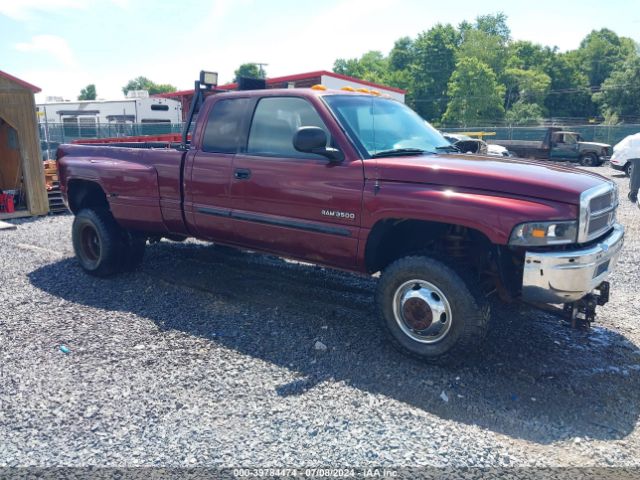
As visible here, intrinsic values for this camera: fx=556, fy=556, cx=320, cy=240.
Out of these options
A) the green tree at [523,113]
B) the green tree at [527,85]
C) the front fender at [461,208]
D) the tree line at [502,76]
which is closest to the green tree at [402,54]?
the tree line at [502,76]

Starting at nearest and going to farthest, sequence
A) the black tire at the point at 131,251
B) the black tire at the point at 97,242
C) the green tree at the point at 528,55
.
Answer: the black tire at the point at 97,242, the black tire at the point at 131,251, the green tree at the point at 528,55

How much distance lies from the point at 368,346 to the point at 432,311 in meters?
0.70

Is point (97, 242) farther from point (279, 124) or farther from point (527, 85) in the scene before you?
point (527, 85)

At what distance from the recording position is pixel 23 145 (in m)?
10.8

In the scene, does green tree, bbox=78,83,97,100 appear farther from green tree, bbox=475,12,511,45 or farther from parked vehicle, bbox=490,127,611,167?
parked vehicle, bbox=490,127,611,167

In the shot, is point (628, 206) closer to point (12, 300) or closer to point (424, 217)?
point (424, 217)

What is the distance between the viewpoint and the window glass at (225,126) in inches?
202

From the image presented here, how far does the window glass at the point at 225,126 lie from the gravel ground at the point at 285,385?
1511mm

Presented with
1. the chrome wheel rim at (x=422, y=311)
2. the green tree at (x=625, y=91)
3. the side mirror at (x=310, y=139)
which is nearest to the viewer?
the chrome wheel rim at (x=422, y=311)

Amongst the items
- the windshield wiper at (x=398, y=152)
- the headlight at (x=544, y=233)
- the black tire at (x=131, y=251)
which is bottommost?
the black tire at (x=131, y=251)

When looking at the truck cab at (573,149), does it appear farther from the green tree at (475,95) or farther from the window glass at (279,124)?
the green tree at (475,95)

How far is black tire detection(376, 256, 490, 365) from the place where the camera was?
386 cm

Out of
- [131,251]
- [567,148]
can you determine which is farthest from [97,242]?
[567,148]

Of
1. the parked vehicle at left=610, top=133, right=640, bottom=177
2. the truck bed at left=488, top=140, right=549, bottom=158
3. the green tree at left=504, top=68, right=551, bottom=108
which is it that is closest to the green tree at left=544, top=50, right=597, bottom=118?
the green tree at left=504, top=68, right=551, bottom=108
